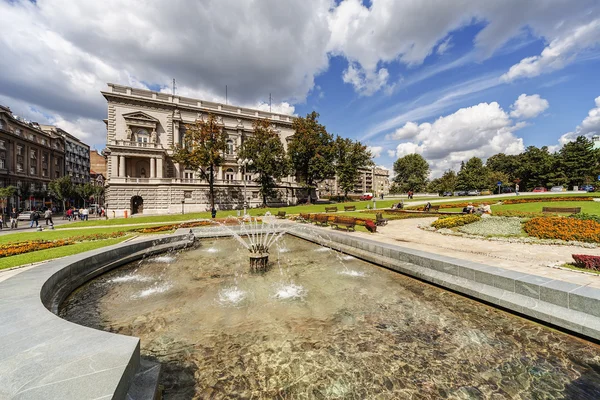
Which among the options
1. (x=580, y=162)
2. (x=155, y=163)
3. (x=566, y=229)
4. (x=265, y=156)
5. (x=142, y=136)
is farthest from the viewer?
(x=580, y=162)

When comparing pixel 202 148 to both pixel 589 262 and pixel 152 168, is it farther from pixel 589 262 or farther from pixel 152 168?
pixel 589 262

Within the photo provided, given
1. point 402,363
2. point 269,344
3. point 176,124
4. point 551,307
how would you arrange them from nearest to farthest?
point 402,363 < point 269,344 < point 551,307 < point 176,124

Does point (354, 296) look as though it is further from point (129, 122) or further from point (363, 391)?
point (129, 122)

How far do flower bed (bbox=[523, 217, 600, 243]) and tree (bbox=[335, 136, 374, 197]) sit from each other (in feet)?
114

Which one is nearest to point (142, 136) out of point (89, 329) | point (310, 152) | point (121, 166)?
point (121, 166)

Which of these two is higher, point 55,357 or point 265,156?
point 265,156

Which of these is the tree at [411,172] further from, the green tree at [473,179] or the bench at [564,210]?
the bench at [564,210]

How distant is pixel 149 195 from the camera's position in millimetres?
36969

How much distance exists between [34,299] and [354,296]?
21.9ft

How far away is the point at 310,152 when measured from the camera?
4197 cm

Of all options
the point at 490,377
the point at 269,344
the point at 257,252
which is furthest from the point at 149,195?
the point at 490,377

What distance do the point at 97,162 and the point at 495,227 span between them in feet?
391

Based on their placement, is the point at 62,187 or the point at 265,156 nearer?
the point at 265,156

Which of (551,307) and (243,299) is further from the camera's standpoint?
(243,299)
